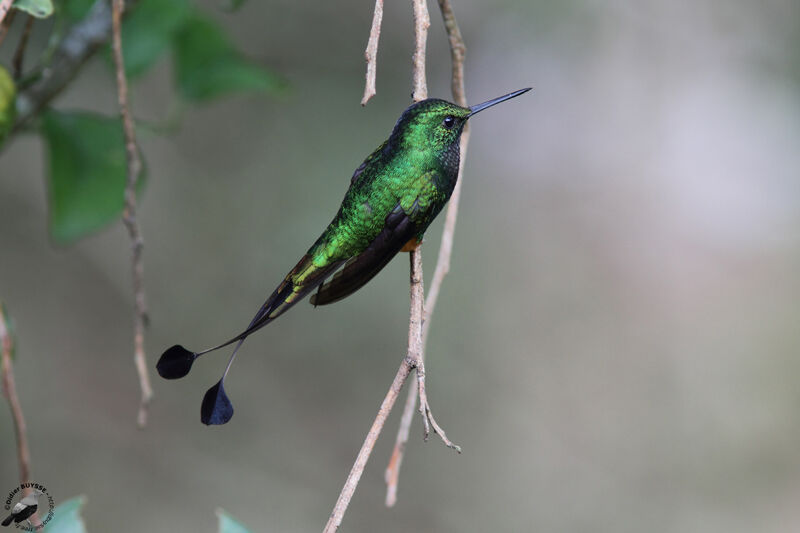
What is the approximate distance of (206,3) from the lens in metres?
2.81

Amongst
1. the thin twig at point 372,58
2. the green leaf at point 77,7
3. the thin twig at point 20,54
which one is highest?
the green leaf at point 77,7

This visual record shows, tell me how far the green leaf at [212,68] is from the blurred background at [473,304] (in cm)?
115

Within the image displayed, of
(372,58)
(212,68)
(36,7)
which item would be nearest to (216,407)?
(372,58)

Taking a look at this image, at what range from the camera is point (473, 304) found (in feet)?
11.4

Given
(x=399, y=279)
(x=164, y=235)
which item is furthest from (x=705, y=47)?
(x=164, y=235)

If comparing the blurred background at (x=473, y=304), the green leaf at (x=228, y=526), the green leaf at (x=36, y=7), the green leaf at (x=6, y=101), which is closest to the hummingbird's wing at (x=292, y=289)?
the green leaf at (x=228, y=526)

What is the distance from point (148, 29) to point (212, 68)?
20cm

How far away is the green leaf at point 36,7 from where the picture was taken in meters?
1.07

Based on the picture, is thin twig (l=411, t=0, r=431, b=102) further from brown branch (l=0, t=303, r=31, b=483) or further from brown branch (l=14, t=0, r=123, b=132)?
brown branch (l=14, t=0, r=123, b=132)

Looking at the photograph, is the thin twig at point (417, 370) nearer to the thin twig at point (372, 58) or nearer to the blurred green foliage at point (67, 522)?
the thin twig at point (372, 58)

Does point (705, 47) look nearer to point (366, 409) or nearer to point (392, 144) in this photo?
point (366, 409)

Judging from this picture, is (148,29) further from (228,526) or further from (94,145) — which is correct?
(228,526)

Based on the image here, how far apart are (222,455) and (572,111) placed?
7.15 feet

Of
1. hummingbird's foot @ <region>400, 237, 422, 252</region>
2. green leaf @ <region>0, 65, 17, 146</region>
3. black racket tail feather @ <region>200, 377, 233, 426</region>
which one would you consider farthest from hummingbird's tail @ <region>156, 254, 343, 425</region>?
green leaf @ <region>0, 65, 17, 146</region>
